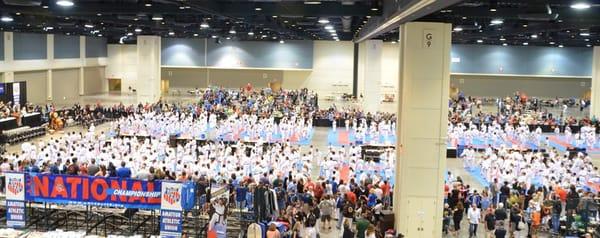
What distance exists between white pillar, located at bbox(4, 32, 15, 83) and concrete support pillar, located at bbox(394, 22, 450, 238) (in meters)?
38.0

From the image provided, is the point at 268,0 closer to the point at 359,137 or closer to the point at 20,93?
the point at 359,137

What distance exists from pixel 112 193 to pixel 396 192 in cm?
819

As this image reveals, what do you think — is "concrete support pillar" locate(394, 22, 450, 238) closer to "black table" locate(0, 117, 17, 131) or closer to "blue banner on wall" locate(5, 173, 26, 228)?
"blue banner on wall" locate(5, 173, 26, 228)

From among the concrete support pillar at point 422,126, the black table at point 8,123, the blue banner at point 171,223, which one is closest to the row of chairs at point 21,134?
the black table at point 8,123

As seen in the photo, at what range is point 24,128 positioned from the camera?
123ft

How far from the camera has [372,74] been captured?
47.8 m

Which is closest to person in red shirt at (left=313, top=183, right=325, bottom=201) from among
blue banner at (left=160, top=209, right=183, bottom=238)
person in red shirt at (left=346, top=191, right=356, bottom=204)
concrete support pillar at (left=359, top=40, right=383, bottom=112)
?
person in red shirt at (left=346, top=191, right=356, bottom=204)

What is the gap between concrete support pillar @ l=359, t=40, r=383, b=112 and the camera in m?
47.2

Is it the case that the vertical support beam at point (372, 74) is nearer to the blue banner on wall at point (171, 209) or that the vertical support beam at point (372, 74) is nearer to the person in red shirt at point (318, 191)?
the person in red shirt at point (318, 191)

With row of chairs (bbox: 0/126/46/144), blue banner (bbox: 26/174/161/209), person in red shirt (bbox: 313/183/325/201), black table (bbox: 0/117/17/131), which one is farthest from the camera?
black table (bbox: 0/117/17/131)

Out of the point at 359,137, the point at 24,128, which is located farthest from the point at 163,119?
the point at 359,137

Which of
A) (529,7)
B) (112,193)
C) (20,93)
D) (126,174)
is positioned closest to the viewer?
(112,193)

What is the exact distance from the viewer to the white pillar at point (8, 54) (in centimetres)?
4766

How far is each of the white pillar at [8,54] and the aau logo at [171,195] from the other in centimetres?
3610
